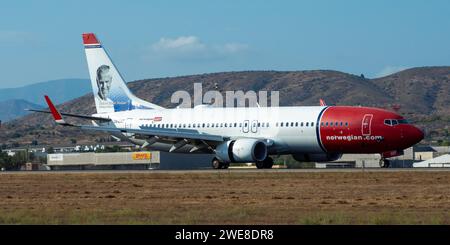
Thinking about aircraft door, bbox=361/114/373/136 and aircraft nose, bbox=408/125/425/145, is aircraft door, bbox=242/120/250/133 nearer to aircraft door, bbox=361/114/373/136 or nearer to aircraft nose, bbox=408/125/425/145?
aircraft door, bbox=361/114/373/136

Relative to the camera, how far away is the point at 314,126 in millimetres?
58719

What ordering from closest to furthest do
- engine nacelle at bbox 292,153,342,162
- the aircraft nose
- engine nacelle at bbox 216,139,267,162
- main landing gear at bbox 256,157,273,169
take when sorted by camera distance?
the aircraft nose
engine nacelle at bbox 216,139,267,162
engine nacelle at bbox 292,153,342,162
main landing gear at bbox 256,157,273,169

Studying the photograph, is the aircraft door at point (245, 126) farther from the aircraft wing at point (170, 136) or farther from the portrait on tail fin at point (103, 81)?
the portrait on tail fin at point (103, 81)

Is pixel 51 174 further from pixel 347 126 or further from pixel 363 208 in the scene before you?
pixel 363 208

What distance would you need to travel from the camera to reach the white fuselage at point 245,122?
195ft

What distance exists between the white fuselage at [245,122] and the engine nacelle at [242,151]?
90cm

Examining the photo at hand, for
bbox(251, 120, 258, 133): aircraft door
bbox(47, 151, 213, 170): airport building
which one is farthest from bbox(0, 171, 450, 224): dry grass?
bbox(47, 151, 213, 170): airport building

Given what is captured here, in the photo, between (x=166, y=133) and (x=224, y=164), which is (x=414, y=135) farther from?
(x=166, y=133)

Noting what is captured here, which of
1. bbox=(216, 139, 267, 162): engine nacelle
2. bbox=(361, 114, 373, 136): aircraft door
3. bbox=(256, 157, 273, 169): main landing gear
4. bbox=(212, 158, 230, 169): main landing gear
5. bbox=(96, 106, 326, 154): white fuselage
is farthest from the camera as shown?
bbox=(212, 158, 230, 169): main landing gear

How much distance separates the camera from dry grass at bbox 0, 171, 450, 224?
2911 cm

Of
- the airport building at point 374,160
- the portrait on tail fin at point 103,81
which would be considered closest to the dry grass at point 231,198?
the portrait on tail fin at point 103,81
